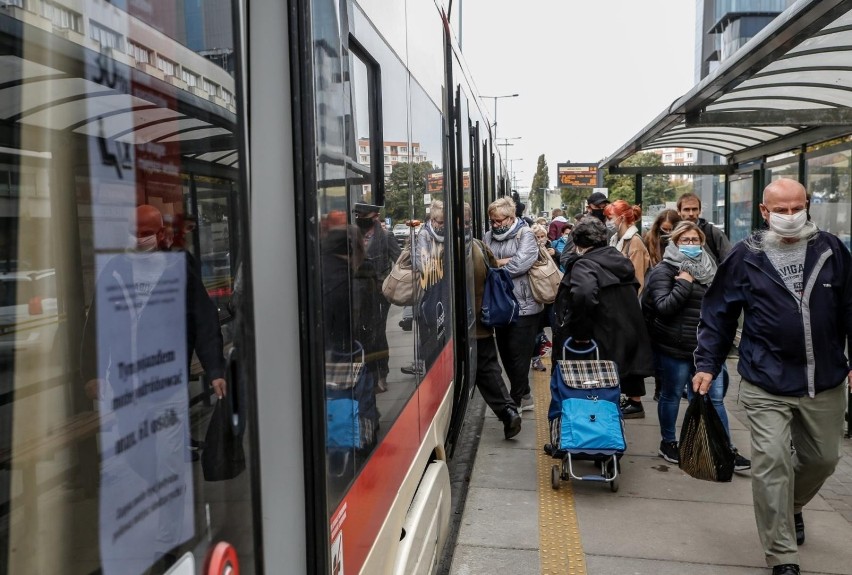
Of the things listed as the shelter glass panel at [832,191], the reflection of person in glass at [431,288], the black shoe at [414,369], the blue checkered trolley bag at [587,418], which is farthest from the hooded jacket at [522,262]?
the black shoe at [414,369]

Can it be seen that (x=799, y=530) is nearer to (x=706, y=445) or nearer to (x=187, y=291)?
(x=706, y=445)

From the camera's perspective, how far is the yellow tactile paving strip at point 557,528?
4.29 m

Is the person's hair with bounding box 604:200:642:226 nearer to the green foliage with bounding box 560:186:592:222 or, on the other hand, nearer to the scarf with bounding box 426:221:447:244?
the scarf with bounding box 426:221:447:244

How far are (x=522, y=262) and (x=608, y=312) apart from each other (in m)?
1.07

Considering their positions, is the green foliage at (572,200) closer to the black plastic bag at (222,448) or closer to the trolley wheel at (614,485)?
the trolley wheel at (614,485)

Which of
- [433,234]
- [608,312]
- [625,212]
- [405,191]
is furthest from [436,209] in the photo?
[625,212]

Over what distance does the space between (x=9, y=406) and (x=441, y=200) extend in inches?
138

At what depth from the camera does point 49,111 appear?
102 centimetres

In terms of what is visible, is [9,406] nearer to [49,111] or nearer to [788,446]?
[49,111]

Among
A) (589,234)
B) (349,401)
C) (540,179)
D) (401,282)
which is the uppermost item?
(540,179)

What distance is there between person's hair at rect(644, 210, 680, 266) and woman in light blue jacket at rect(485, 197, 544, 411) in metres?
1.19

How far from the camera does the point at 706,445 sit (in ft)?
14.3

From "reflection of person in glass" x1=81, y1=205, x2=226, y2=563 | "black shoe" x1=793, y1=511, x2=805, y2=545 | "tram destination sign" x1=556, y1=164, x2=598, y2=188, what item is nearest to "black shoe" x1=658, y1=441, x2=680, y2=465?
"black shoe" x1=793, y1=511, x2=805, y2=545

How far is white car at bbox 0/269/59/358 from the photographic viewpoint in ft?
3.20
